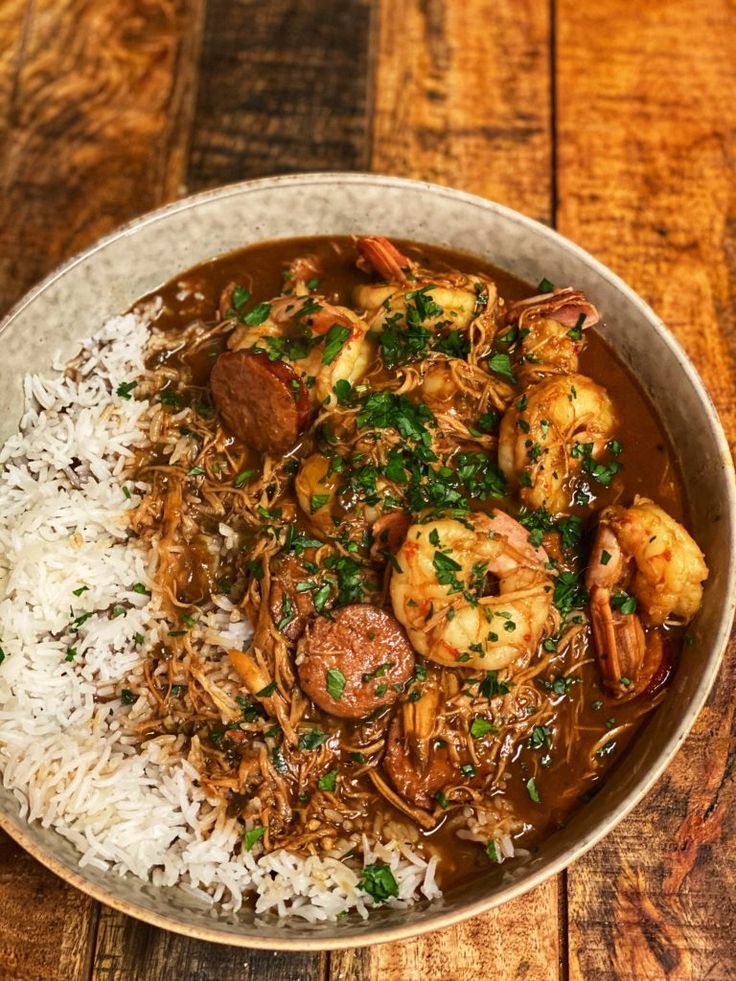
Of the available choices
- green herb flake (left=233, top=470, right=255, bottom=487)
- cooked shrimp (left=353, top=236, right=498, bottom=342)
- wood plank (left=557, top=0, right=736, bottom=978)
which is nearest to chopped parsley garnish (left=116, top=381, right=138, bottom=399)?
green herb flake (left=233, top=470, right=255, bottom=487)

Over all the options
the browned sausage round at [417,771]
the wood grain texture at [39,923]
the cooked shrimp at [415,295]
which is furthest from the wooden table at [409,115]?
the wood grain texture at [39,923]

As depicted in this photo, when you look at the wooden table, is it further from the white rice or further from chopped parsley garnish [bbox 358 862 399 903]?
chopped parsley garnish [bbox 358 862 399 903]

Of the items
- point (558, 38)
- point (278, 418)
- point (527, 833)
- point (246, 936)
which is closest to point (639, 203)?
point (558, 38)

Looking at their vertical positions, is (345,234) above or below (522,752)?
above

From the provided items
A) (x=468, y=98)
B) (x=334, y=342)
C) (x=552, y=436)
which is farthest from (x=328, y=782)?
(x=468, y=98)

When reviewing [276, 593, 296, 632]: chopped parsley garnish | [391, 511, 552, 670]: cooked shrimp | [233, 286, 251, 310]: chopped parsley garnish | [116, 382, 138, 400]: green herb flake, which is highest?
[233, 286, 251, 310]: chopped parsley garnish

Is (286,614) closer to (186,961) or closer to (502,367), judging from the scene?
(502,367)

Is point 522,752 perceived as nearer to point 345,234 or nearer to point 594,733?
point 594,733
